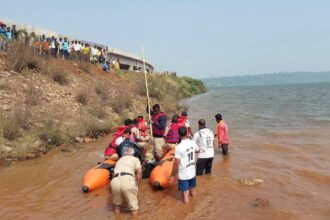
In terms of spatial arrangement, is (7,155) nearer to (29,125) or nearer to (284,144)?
(29,125)

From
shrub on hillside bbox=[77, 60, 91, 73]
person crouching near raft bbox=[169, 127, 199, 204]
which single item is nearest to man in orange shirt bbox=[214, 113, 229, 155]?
person crouching near raft bbox=[169, 127, 199, 204]

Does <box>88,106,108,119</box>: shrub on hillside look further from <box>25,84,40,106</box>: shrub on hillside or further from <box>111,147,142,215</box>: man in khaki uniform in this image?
<box>111,147,142,215</box>: man in khaki uniform

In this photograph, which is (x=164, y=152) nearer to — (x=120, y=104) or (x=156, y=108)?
(x=156, y=108)

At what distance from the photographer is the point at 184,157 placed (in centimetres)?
713

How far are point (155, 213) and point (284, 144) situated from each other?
27.4ft

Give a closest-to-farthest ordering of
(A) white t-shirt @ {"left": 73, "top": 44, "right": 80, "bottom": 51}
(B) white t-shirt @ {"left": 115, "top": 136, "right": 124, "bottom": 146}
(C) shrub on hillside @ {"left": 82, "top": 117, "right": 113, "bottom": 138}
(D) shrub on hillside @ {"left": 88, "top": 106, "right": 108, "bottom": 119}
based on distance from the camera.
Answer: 1. (B) white t-shirt @ {"left": 115, "top": 136, "right": 124, "bottom": 146}
2. (C) shrub on hillside @ {"left": 82, "top": 117, "right": 113, "bottom": 138}
3. (D) shrub on hillside @ {"left": 88, "top": 106, "right": 108, "bottom": 119}
4. (A) white t-shirt @ {"left": 73, "top": 44, "right": 80, "bottom": 51}

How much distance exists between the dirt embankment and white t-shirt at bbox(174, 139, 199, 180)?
6143 millimetres

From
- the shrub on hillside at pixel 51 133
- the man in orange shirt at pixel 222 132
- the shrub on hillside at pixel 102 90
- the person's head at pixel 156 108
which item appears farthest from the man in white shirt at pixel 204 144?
the shrub on hillside at pixel 102 90

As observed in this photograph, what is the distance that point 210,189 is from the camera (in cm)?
845

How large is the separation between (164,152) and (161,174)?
1.55 m

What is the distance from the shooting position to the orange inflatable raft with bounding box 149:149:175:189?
27.3 feet

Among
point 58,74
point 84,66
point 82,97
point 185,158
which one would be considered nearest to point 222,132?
point 185,158

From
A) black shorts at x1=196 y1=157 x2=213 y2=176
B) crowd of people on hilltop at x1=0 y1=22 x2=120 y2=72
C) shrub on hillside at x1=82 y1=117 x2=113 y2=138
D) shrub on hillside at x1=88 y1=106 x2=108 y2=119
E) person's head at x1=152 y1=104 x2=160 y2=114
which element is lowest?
black shorts at x1=196 y1=157 x2=213 y2=176

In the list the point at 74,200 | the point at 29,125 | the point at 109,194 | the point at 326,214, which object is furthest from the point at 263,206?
the point at 29,125
